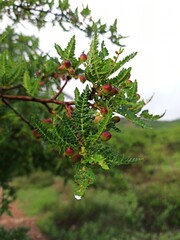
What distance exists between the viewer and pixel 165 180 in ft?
43.6

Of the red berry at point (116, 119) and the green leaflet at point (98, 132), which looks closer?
the green leaflet at point (98, 132)

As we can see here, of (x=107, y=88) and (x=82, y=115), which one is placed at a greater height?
(x=107, y=88)

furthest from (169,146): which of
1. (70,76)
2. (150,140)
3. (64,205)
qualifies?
(70,76)

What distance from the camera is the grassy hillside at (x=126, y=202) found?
984 cm

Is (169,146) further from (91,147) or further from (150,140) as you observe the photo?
(91,147)

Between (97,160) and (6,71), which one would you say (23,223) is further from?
(97,160)

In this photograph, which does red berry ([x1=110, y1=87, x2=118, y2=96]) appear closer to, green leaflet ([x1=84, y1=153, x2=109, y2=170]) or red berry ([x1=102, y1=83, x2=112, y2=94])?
red berry ([x1=102, y1=83, x2=112, y2=94])

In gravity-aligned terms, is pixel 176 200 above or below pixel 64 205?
above

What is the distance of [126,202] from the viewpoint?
10906 millimetres

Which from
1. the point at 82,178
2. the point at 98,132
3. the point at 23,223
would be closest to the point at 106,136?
the point at 98,132

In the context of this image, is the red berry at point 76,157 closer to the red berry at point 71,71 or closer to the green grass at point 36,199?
the red berry at point 71,71

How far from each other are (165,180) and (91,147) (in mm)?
12245

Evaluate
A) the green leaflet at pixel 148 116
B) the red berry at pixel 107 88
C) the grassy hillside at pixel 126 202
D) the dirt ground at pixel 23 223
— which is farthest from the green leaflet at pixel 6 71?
the dirt ground at pixel 23 223

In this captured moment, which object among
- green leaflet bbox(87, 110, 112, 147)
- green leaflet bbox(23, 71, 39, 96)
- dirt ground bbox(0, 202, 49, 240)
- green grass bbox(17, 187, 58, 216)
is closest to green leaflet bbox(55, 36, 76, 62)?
green leaflet bbox(23, 71, 39, 96)
